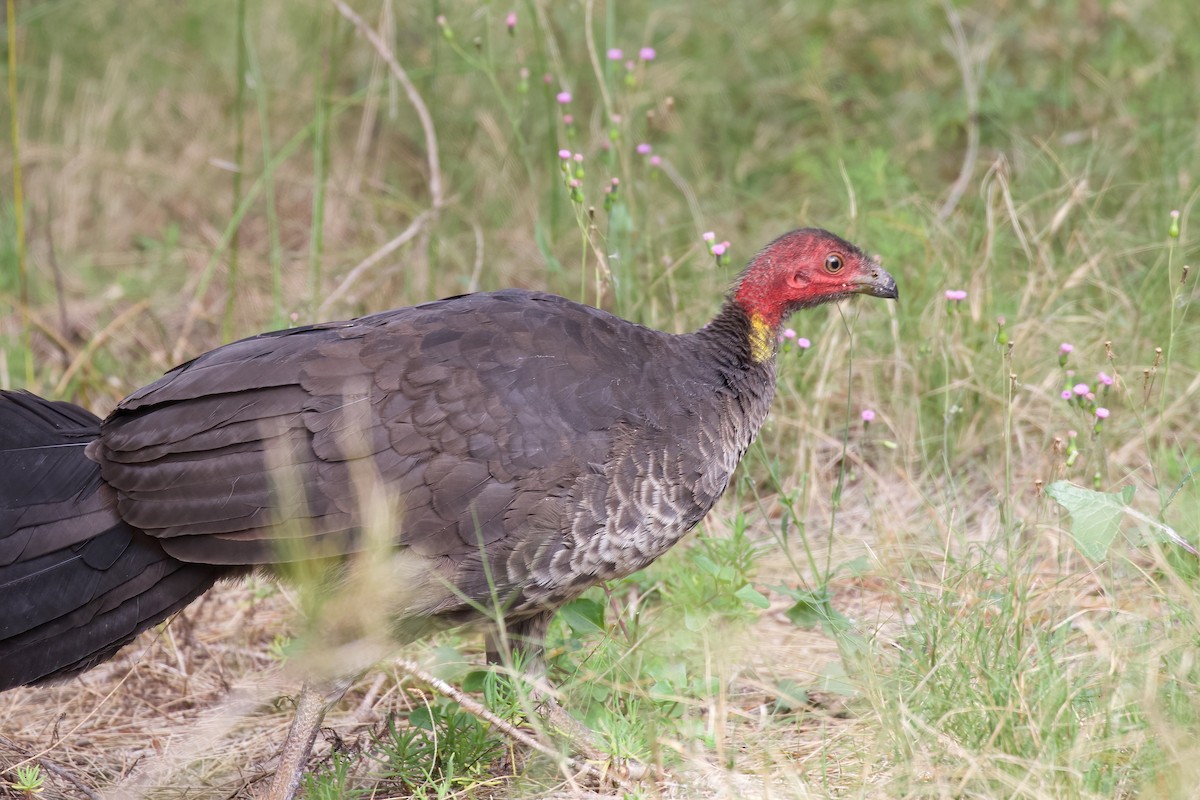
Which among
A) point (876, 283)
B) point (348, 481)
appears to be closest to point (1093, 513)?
point (876, 283)

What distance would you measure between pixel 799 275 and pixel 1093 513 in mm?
1168

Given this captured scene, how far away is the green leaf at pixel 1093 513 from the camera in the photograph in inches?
127

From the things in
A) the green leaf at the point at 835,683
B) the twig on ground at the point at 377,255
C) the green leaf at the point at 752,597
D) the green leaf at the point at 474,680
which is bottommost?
the green leaf at the point at 835,683

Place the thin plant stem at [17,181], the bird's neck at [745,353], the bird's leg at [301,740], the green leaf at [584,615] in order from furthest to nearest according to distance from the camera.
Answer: the thin plant stem at [17,181]
the bird's neck at [745,353]
the green leaf at [584,615]
the bird's leg at [301,740]

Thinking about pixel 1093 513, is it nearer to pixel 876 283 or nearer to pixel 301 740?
pixel 876 283

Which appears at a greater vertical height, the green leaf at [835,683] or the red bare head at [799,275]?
the red bare head at [799,275]

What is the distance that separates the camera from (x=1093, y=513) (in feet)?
10.7

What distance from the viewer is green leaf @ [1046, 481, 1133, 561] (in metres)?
3.22

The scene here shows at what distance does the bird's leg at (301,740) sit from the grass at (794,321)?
0.27 feet

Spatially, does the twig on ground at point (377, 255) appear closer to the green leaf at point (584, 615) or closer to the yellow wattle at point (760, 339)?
the yellow wattle at point (760, 339)

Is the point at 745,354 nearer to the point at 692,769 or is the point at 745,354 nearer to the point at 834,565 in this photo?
the point at 834,565

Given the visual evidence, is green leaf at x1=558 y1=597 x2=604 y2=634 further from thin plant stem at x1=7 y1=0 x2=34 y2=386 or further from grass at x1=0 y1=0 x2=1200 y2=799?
thin plant stem at x1=7 y1=0 x2=34 y2=386

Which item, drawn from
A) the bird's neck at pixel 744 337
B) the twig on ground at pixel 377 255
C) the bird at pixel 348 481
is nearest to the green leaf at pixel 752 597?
the bird at pixel 348 481

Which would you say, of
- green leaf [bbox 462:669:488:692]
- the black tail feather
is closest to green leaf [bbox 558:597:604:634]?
green leaf [bbox 462:669:488:692]
